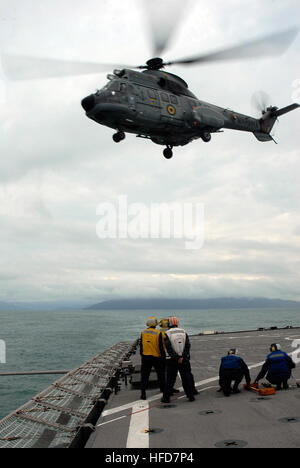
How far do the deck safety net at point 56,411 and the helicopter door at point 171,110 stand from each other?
486 inches

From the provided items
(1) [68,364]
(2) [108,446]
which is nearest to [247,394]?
(2) [108,446]

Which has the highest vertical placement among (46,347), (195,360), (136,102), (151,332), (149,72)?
(149,72)

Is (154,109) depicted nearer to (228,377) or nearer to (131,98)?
(131,98)

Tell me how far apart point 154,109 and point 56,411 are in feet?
50.7

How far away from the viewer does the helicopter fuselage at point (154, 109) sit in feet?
61.1

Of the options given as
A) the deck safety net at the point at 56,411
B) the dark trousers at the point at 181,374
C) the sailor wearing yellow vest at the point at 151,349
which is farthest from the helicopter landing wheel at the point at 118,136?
the dark trousers at the point at 181,374

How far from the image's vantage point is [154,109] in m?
19.8

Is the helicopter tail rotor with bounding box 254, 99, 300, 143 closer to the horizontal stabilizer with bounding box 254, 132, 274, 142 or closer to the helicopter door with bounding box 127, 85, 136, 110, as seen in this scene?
the horizontal stabilizer with bounding box 254, 132, 274, 142

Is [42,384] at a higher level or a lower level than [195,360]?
lower

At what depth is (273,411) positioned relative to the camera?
7.48m

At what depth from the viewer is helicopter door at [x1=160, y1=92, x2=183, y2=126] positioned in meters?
20.3

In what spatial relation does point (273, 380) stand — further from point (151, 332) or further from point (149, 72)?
point (149, 72)
